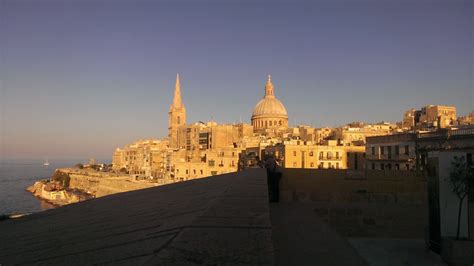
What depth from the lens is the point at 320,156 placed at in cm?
4491

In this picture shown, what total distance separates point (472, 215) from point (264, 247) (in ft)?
30.2

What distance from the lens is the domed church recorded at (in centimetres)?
9244

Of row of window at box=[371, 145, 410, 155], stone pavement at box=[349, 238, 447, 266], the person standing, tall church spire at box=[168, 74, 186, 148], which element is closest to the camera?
stone pavement at box=[349, 238, 447, 266]

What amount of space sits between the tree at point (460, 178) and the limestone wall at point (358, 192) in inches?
120

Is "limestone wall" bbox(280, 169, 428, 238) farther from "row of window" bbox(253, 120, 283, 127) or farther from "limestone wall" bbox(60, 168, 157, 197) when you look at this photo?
"row of window" bbox(253, 120, 283, 127)

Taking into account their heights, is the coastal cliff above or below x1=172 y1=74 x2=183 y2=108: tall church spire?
below

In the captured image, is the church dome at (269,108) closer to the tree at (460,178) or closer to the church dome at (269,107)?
the church dome at (269,107)

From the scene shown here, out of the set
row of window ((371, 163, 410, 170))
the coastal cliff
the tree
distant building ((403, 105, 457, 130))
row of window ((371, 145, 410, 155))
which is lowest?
the coastal cliff

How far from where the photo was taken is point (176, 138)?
10062 centimetres

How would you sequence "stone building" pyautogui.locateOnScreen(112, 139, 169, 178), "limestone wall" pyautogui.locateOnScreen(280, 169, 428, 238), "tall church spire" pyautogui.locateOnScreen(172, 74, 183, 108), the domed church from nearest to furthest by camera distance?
1. "limestone wall" pyautogui.locateOnScreen(280, 169, 428, 238)
2. "stone building" pyautogui.locateOnScreen(112, 139, 169, 178)
3. the domed church
4. "tall church spire" pyautogui.locateOnScreen(172, 74, 183, 108)

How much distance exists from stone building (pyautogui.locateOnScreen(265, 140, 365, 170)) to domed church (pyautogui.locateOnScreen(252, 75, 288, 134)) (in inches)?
1705

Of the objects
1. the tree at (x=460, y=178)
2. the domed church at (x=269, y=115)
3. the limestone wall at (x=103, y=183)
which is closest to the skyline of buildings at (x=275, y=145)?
the domed church at (x=269, y=115)

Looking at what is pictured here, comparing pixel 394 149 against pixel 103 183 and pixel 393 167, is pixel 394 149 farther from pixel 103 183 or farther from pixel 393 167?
pixel 103 183

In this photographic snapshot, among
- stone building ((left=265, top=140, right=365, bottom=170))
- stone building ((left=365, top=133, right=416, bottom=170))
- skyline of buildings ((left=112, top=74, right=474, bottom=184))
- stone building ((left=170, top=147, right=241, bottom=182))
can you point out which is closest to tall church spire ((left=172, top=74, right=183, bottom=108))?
skyline of buildings ((left=112, top=74, right=474, bottom=184))
